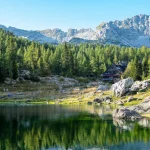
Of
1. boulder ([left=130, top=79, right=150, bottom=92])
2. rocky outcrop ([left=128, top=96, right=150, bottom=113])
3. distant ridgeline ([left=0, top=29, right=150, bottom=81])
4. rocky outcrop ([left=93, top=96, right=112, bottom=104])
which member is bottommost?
rocky outcrop ([left=93, top=96, right=112, bottom=104])

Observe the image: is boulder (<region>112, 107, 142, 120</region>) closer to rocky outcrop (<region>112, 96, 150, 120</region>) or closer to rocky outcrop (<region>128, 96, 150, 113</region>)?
rocky outcrop (<region>112, 96, 150, 120</region>)

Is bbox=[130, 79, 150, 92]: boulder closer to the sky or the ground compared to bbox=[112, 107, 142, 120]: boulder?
closer to the sky

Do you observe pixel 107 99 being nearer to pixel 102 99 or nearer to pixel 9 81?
pixel 102 99

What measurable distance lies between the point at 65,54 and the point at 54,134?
132861 millimetres

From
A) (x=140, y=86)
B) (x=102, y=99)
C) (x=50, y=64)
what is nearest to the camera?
(x=140, y=86)

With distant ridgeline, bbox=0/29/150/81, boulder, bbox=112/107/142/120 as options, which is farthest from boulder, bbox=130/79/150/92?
distant ridgeline, bbox=0/29/150/81

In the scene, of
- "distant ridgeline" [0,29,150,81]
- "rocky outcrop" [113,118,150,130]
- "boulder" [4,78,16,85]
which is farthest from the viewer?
"distant ridgeline" [0,29,150,81]

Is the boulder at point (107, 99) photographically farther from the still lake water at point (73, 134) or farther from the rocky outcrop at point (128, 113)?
the still lake water at point (73, 134)

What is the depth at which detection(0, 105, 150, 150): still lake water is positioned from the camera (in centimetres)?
4101

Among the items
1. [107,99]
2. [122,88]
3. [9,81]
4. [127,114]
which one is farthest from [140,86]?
[9,81]

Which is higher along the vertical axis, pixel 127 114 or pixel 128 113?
pixel 128 113

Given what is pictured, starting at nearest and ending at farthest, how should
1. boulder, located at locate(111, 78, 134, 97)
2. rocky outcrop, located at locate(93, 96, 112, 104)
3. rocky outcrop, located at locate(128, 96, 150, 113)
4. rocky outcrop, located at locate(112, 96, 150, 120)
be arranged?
1. rocky outcrop, located at locate(112, 96, 150, 120)
2. rocky outcrop, located at locate(128, 96, 150, 113)
3. boulder, located at locate(111, 78, 134, 97)
4. rocky outcrop, located at locate(93, 96, 112, 104)

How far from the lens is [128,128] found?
54750mm

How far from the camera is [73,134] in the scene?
163 ft
